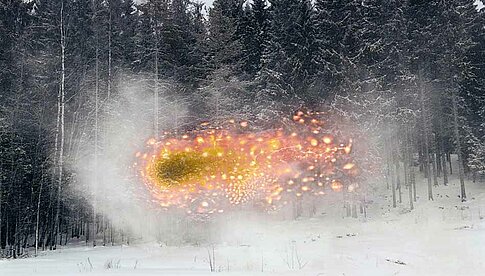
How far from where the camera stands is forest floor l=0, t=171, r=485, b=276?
36.7 ft

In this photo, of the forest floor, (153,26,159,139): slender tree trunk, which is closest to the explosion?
the forest floor

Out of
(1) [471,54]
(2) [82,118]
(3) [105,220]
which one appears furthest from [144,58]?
(1) [471,54]

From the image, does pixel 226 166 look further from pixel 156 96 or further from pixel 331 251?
pixel 156 96

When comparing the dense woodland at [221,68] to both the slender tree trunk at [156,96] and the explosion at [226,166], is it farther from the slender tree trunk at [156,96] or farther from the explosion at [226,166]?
the explosion at [226,166]

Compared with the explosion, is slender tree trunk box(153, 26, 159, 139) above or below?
above

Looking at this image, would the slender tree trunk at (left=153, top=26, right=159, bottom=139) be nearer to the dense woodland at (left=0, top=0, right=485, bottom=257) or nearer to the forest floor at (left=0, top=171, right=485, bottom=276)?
the dense woodland at (left=0, top=0, right=485, bottom=257)

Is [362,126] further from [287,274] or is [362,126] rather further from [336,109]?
[287,274]

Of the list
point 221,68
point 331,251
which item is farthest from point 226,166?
point 221,68

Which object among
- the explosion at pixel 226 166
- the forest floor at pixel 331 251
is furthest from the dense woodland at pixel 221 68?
the explosion at pixel 226 166

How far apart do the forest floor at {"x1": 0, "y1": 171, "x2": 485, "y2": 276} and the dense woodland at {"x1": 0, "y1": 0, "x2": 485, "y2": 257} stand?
9.36 ft

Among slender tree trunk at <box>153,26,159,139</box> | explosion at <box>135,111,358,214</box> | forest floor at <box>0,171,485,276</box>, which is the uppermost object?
slender tree trunk at <box>153,26,159,139</box>

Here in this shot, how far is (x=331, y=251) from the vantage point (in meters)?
15.6

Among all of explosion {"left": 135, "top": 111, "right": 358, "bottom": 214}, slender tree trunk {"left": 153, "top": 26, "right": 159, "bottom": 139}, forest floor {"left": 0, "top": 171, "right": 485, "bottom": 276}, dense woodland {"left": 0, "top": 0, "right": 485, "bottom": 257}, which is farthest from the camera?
slender tree trunk {"left": 153, "top": 26, "right": 159, "bottom": 139}

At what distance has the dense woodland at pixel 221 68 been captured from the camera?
27359 millimetres
